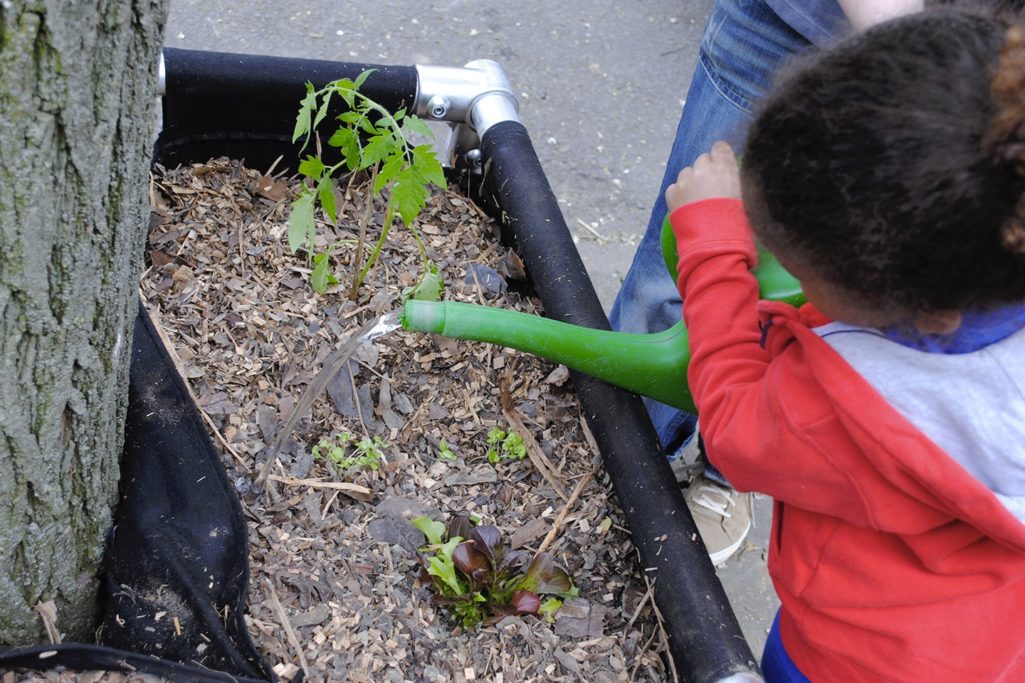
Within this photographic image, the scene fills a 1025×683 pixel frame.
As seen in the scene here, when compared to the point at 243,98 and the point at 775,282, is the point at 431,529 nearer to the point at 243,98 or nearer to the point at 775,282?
the point at 775,282

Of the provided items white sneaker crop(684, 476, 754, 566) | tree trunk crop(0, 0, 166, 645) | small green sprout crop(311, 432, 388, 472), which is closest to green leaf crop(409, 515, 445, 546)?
small green sprout crop(311, 432, 388, 472)

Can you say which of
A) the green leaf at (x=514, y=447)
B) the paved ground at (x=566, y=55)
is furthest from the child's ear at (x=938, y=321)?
the paved ground at (x=566, y=55)

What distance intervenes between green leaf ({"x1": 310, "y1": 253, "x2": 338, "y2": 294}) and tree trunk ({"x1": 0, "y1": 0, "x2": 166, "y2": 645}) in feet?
1.44

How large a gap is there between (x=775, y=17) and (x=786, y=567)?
84 cm

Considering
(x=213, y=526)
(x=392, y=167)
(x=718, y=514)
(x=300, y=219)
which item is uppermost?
(x=392, y=167)

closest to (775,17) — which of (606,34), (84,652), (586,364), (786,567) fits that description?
(586,364)

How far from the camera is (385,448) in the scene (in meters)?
1.38

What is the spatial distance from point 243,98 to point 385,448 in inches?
26.3

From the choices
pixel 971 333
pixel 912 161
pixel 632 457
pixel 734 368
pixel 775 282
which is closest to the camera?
pixel 912 161

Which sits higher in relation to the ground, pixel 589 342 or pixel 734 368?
pixel 734 368

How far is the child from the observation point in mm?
710

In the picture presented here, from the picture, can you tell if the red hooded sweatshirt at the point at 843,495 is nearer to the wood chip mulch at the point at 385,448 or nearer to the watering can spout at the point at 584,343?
the watering can spout at the point at 584,343

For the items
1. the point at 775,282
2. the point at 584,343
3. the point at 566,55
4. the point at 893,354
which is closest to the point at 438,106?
the point at 584,343

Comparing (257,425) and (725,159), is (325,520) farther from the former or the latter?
(725,159)
